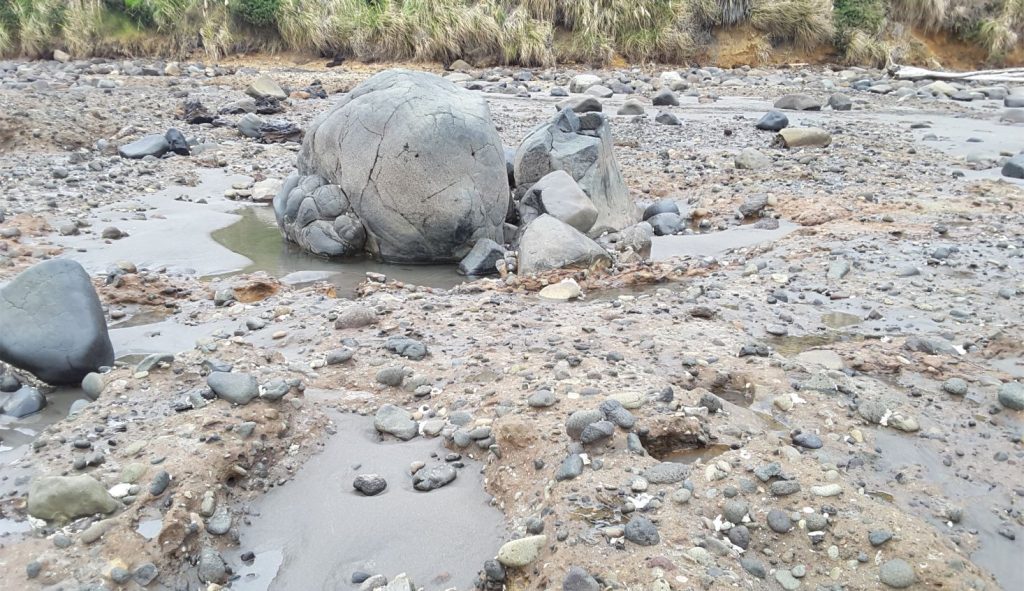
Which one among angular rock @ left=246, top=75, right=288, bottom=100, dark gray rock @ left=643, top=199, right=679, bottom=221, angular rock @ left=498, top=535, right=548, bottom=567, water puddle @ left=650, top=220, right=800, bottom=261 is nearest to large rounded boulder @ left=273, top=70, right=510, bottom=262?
water puddle @ left=650, top=220, right=800, bottom=261

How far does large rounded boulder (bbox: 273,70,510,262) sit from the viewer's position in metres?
5.13

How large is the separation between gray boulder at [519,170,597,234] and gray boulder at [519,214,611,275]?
54 centimetres

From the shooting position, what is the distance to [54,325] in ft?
11.1

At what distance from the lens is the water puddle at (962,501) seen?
89.7 inches

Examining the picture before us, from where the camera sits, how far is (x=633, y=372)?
3.16 metres

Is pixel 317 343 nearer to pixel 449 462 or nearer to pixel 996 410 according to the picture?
pixel 449 462

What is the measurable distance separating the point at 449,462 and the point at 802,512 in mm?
1102

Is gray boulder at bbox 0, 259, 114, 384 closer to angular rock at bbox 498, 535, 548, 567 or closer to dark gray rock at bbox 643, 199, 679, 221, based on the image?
angular rock at bbox 498, 535, 548, 567

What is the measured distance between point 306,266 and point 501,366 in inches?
87.7

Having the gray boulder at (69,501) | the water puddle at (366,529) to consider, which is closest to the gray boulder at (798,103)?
the water puddle at (366,529)

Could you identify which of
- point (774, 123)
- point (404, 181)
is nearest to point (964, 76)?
point (774, 123)

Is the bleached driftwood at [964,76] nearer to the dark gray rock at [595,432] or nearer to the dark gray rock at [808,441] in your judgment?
the dark gray rock at [808,441]

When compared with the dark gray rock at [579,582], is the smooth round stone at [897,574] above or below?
below

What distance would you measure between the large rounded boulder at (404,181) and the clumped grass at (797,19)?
12.9m
